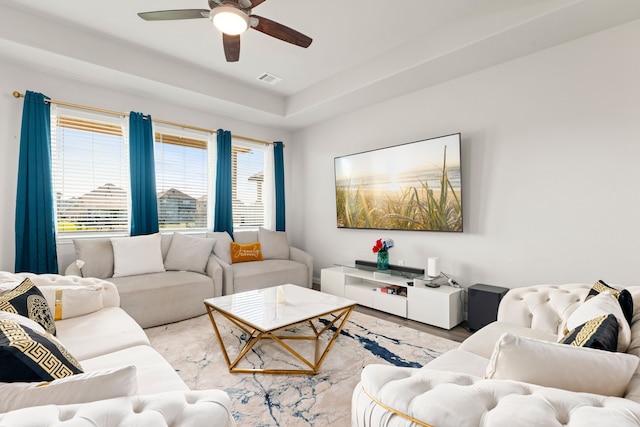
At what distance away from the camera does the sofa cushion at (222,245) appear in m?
4.06

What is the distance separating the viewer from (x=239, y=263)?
13.8 ft

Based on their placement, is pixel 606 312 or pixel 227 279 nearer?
pixel 606 312

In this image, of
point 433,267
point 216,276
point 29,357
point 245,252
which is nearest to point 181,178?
point 245,252

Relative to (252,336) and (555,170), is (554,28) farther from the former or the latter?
(252,336)

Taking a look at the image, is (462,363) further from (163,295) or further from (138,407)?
(163,295)

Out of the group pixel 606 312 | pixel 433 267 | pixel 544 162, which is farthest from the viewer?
pixel 433 267

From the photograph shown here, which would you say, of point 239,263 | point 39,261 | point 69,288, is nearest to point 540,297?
point 69,288

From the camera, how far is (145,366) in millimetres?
1459

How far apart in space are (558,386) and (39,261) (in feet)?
13.7

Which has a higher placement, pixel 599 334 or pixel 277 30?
pixel 277 30

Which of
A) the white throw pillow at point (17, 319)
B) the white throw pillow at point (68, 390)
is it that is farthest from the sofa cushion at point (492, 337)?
the white throw pillow at point (17, 319)

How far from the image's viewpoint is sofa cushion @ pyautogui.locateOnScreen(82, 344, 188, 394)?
1.28 m

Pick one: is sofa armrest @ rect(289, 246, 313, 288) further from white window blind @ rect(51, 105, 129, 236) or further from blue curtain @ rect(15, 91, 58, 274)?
blue curtain @ rect(15, 91, 58, 274)

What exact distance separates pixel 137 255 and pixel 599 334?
380 centimetres
